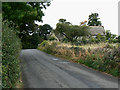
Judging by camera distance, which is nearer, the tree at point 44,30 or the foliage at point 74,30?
the foliage at point 74,30

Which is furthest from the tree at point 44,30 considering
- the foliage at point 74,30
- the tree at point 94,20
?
the foliage at point 74,30

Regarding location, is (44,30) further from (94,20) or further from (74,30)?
(74,30)

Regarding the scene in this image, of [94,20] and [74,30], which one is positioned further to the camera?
[94,20]

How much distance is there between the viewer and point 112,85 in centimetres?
645

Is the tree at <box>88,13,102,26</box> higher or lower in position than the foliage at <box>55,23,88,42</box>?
higher

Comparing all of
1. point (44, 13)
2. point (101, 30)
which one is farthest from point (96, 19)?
point (44, 13)

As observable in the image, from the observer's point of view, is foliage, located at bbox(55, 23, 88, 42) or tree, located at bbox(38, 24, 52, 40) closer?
foliage, located at bbox(55, 23, 88, 42)

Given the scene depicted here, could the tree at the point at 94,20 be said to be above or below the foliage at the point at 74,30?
above

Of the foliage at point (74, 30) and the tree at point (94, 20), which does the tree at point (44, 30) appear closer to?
the tree at point (94, 20)

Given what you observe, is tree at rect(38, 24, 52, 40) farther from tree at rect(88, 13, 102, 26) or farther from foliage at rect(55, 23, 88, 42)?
foliage at rect(55, 23, 88, 42)

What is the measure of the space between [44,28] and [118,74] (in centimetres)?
6339

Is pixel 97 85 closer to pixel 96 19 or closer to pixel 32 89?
pixel 32 89

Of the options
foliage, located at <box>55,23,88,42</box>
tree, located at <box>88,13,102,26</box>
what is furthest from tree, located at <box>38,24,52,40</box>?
foliage, located at <box>55,23,88,42</box>

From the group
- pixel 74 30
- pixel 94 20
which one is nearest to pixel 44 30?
pixel 94 20
